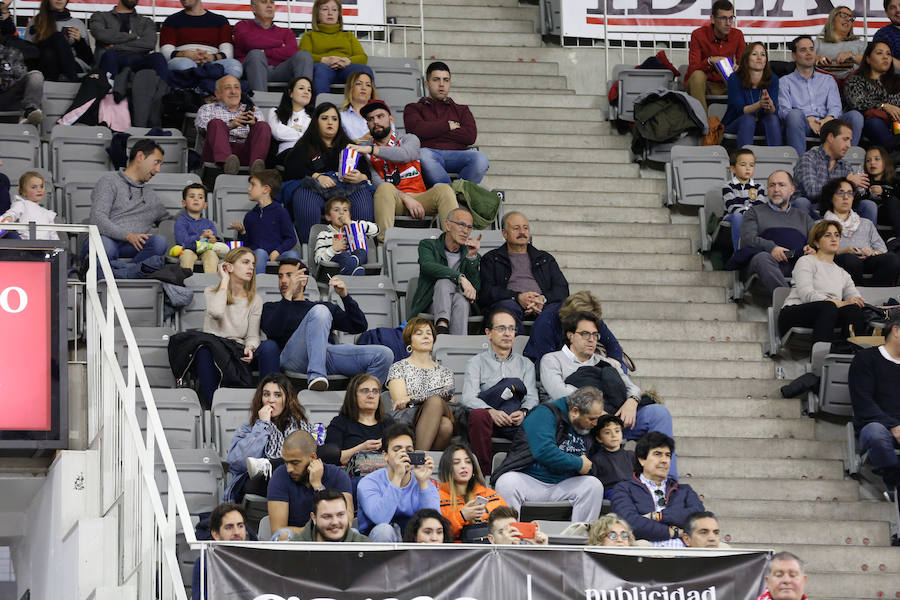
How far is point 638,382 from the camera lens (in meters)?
10.6

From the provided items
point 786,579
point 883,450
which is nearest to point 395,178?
point 883,450

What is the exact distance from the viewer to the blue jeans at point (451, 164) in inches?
472

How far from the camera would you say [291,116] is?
11984 millimetres

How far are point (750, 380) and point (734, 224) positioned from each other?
1348mm

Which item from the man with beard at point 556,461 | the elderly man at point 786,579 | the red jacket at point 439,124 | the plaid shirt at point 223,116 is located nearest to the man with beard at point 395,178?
the red jacket at point 439,124

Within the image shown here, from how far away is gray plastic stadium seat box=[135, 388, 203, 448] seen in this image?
9.20 metres

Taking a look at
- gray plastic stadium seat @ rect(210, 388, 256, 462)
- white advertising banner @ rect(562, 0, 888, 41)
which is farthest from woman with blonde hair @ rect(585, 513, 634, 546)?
white advertising banner @ rect(562, 0, 888, 41)

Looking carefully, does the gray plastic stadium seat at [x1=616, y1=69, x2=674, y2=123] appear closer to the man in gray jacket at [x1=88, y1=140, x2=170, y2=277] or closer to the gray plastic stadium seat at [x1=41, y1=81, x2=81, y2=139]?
the man in gray jacket at [x1=88, y1=140, x2=170, y2=277]

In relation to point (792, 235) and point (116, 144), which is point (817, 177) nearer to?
point (792, 235)

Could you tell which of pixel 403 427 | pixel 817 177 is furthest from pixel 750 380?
pixel 403 427

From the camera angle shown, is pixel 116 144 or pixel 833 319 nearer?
pixel 833 319

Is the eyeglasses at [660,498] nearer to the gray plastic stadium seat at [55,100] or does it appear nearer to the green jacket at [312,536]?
the green jacket at [312,536]

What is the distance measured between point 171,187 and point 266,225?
96 centimetres

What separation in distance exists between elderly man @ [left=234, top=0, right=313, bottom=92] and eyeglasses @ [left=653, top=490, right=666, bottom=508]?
210 inches
